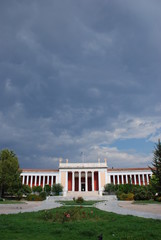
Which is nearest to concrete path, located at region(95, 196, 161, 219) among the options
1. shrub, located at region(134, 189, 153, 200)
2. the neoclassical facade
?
shrub, located at region(134, 189, 153, 200)

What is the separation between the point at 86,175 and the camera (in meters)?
73.6

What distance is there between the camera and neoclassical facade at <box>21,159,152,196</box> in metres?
72.5

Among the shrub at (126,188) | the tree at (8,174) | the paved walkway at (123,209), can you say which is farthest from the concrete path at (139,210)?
the shrub at (126,188)

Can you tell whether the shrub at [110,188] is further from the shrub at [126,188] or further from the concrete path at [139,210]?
the concrete path at [139,210]

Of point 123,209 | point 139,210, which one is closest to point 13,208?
point 123,209

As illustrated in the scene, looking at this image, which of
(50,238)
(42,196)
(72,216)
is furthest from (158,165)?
(42,196)

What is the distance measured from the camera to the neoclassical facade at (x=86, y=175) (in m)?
72.5

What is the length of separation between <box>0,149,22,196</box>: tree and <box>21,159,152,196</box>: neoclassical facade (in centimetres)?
3145

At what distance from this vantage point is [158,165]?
95.3 feet

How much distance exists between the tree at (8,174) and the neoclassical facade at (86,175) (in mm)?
31449

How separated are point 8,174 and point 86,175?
38603mm

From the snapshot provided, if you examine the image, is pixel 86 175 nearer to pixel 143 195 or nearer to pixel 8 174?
pixel 143 195

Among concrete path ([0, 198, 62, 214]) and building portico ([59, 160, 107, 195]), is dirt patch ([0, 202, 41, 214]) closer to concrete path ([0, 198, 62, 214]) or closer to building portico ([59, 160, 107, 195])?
concrete path ([0, 198, 62, 214])

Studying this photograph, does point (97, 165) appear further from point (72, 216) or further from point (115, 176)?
point (72, 216)
